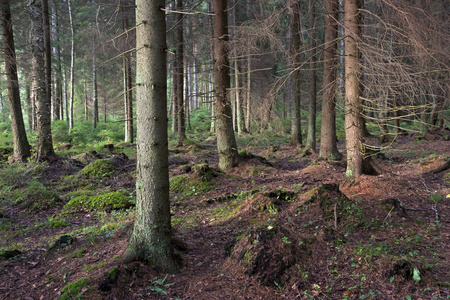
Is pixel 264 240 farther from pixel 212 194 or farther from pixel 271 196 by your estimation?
pixel 212 194

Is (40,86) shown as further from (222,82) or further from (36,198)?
(222,82)

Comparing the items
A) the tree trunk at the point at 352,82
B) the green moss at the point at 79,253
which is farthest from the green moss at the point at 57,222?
the tree trunk at the point at 352,82

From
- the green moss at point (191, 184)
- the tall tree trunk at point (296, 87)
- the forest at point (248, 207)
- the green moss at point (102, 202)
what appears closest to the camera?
the forest at point (248, 207)

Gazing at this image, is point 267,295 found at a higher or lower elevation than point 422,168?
lower

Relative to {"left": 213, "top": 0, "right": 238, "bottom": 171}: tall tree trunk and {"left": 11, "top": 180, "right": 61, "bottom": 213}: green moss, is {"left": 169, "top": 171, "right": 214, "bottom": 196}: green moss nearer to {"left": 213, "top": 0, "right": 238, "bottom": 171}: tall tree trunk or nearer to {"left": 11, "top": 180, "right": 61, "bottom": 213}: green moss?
{"left": 213, "top": 0, "right": 238, "bottom": 171}: tall tree trunk

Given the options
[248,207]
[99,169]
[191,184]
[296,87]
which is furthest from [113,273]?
[296,87]

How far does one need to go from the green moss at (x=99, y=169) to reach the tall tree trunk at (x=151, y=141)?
6649mm

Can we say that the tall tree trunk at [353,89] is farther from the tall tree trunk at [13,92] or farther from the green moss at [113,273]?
the tall tree trunk at [13,92]

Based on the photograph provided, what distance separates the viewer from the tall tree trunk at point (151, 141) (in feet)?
12.1

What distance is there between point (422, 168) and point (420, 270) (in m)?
5.67

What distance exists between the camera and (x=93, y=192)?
835 cm

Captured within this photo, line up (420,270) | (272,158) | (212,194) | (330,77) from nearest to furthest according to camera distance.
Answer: (420,270) → (212,194) → (330,77) → (272,158)

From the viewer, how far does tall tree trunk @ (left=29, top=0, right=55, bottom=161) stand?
10469mm

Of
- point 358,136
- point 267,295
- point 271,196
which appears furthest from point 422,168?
point 267,295
